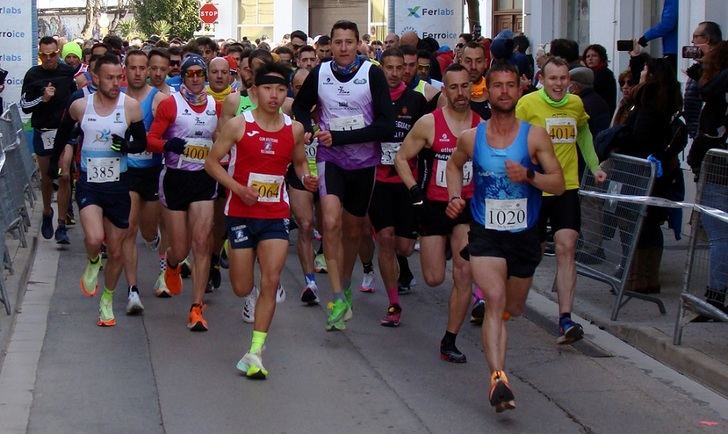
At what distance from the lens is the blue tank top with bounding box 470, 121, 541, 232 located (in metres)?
7.68

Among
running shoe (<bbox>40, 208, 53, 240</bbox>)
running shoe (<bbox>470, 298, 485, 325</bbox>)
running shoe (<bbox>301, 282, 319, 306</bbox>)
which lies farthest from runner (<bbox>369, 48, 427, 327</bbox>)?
running shoe (<bbox>40, 208, 53, 240</bbox>)

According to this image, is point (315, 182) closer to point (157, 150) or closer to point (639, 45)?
point (157, 150)

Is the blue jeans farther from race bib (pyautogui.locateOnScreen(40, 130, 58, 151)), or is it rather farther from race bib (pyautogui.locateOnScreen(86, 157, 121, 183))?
race bib (pyautogui.locateOnScreen(40, 130, 58, 151))

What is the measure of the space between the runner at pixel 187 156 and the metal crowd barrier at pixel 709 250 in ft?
11.5

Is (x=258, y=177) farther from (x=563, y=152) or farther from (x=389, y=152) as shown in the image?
(x=563, y=152)

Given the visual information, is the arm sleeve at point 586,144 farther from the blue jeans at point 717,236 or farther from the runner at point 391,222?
the runner at point 391,222

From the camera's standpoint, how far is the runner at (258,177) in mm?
8438

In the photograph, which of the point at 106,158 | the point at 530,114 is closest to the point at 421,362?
the point at 530,114

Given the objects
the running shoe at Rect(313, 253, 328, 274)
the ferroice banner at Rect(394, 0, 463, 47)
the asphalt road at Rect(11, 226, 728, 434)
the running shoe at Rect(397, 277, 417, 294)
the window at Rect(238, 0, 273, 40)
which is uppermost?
the window at Rect(238, 0, 273, 40)

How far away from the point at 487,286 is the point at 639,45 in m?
7.70

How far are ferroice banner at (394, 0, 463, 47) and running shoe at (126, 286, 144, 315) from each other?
30.3ft

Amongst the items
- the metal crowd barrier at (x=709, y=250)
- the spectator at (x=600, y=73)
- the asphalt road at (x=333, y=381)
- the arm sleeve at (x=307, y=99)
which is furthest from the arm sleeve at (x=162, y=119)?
the spectator at (x=600, y=73)

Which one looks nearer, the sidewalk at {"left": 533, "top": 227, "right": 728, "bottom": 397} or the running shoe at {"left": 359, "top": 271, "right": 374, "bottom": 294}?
the sidewalk at {"left": 533, "top": 227, "right": 728, "bottom": 397}

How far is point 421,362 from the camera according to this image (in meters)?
8.81
